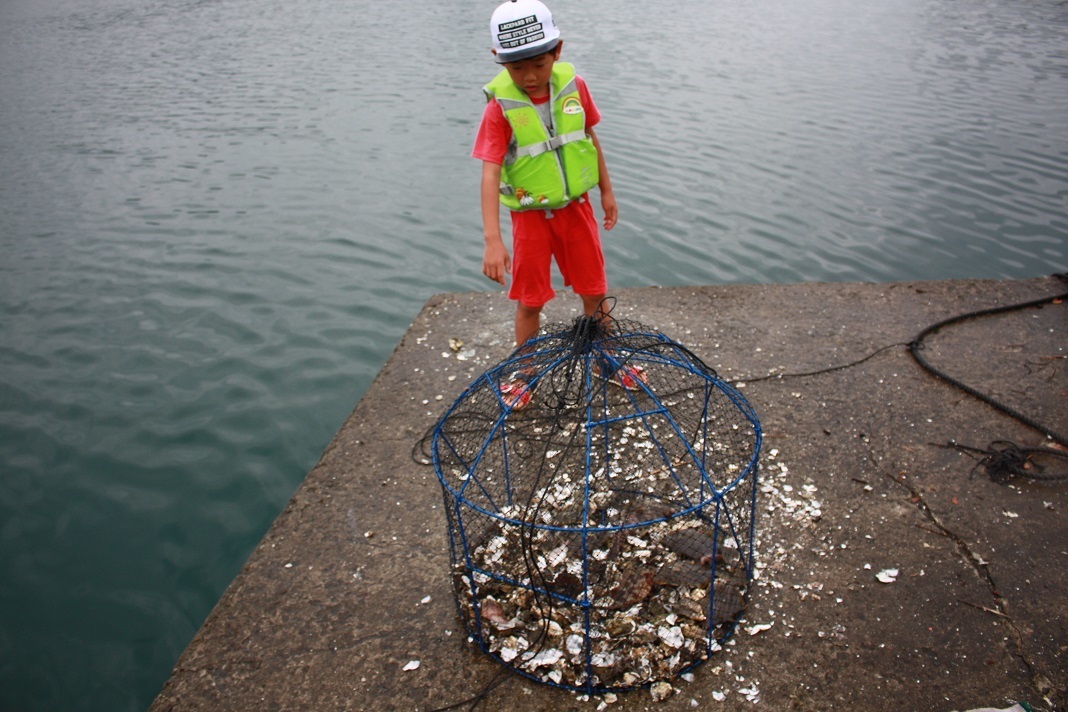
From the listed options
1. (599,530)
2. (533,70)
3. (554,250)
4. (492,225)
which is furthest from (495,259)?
(599,530)

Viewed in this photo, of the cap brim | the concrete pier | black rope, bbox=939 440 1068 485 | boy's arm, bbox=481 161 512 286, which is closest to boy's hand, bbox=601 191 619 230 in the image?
boy's arm, bbox=481 161 512 286

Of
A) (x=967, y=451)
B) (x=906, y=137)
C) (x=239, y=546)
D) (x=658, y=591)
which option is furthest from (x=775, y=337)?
(x=906, y=137)

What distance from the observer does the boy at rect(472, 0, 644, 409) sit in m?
2.80

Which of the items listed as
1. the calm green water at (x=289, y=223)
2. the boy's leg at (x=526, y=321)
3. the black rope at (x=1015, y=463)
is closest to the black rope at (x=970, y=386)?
the black rope at (x=1015, y=463)

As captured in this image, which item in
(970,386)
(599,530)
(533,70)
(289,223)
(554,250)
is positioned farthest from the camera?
(289,223)

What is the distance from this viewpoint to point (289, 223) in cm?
687

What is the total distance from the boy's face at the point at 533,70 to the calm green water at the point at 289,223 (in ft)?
6.43

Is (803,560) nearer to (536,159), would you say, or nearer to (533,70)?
(536,159)

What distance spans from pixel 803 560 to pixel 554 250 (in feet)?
5.93

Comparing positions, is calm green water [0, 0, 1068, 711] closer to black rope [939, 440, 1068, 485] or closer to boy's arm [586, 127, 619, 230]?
boy's arm [586, 127, 619, 230]

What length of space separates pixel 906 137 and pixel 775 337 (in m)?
6.27

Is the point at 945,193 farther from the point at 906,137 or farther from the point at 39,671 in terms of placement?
the point at 39,671

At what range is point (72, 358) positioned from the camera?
497cm

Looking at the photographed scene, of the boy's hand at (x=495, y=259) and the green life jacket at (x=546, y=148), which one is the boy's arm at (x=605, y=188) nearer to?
the green life jacket at (x=546, y=148)
